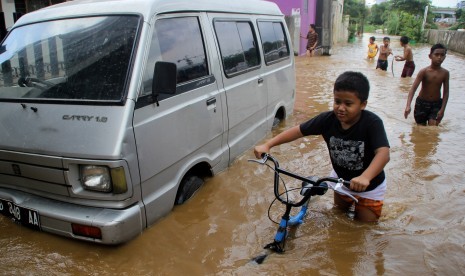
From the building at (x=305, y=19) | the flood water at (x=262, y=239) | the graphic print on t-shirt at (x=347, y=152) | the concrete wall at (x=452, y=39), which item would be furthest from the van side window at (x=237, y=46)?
the concrete wall at (x=452, y=39)

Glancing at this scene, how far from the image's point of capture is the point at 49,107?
2.99m

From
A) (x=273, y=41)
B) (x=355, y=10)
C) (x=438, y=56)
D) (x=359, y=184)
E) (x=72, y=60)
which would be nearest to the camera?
(x=359, y=184)

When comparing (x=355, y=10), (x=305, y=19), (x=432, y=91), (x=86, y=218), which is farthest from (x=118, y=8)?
(x=355, y=10)

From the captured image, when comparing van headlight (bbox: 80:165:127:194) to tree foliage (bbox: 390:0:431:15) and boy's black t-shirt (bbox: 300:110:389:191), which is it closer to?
boy's black t-shirt (bbox: 300:110:389:191)

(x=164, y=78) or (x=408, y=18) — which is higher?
(x=164, y=78)

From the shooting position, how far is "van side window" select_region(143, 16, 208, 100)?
10.6 ft

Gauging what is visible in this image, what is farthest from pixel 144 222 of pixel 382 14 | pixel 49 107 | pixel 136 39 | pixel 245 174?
pixel 382 14

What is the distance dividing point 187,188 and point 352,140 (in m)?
1.62

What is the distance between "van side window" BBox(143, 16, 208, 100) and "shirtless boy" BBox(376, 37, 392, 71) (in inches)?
501

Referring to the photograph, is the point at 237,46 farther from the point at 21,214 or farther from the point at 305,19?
the point at 305,19

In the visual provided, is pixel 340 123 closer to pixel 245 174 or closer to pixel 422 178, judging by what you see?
pixel 245 174

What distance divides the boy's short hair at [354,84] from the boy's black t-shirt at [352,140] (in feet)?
0.72

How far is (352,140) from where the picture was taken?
298 centimetres

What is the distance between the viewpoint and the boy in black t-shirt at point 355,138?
2.77 m
